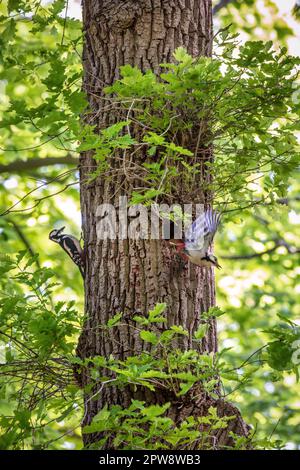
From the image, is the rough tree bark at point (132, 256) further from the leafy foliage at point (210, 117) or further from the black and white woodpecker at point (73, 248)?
the leafy foliage at point (210, 117)

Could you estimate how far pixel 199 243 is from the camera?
2926 millimetres

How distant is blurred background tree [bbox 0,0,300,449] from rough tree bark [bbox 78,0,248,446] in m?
0.17

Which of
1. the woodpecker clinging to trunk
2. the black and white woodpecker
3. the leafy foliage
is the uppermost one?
the leafy foliage

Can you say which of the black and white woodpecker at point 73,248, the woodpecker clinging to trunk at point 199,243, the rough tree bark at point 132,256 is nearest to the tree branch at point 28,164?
the rough tree bark at point 132,256

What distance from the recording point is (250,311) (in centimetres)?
984

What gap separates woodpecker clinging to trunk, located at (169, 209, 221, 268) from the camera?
2930 millimetres

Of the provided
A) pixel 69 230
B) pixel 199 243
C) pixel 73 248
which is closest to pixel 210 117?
pixel 199 243

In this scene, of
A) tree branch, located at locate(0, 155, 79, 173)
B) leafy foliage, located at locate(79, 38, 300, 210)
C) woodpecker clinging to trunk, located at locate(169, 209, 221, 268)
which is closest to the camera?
leafy foliage, located at locate(79, 38, 300, 210)

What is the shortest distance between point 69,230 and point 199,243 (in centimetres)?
430

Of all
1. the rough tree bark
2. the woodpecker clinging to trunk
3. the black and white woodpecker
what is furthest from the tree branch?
the woodpecker clinging to trunk

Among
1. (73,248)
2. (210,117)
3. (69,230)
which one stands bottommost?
(73,248)

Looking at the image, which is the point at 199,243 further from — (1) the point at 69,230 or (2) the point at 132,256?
(1) the point at 69,230

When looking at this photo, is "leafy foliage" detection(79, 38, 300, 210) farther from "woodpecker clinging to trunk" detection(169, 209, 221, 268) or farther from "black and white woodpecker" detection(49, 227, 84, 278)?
"black and white woodpecker" detection(49, 227, 84, 278)

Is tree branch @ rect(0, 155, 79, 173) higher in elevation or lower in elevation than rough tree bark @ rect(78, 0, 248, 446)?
higher
